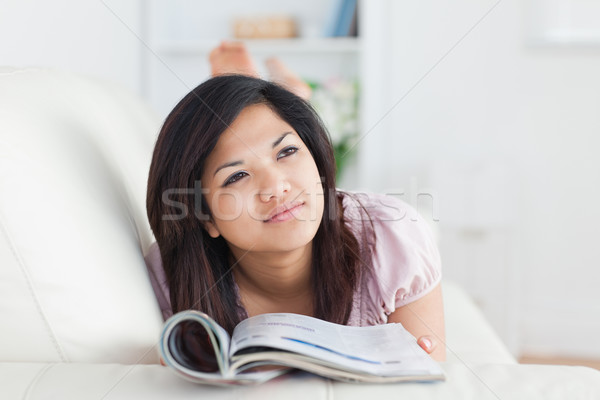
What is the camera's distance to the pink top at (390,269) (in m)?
1.17

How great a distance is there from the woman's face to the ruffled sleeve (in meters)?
0.17

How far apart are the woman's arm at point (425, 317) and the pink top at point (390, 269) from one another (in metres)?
0.01

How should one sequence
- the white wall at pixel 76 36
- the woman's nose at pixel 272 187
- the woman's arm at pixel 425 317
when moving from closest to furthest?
the woman's nose at pixel 272 187
the woman's arm at pixel 425 317
the white wall at pixel 76 36

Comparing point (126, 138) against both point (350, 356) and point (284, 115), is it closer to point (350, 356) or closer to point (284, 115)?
point (284, 115)

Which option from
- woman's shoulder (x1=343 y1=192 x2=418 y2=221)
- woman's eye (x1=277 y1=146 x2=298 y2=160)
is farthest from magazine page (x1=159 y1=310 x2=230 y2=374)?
woman's shoulder (x1=343 y1=192 x2=418 y2=221)

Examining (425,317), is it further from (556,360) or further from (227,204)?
(556,360)

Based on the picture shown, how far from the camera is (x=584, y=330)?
2705 millimetres

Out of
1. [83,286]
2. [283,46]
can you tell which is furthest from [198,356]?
[283,46]

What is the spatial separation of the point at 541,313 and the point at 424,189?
2.55 feet

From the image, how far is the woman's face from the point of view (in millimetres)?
1060

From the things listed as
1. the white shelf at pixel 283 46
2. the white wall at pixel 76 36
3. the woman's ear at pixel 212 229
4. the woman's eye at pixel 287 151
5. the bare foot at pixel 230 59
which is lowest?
the woman's ear at pixel 212 229

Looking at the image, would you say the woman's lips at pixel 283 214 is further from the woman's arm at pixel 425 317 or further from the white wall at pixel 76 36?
the white wall at pixel 76 36

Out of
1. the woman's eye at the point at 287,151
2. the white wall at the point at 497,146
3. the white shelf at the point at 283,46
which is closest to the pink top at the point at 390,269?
the woman's eye at the point at 287,151

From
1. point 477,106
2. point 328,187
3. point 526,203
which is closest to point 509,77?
point 477,106
